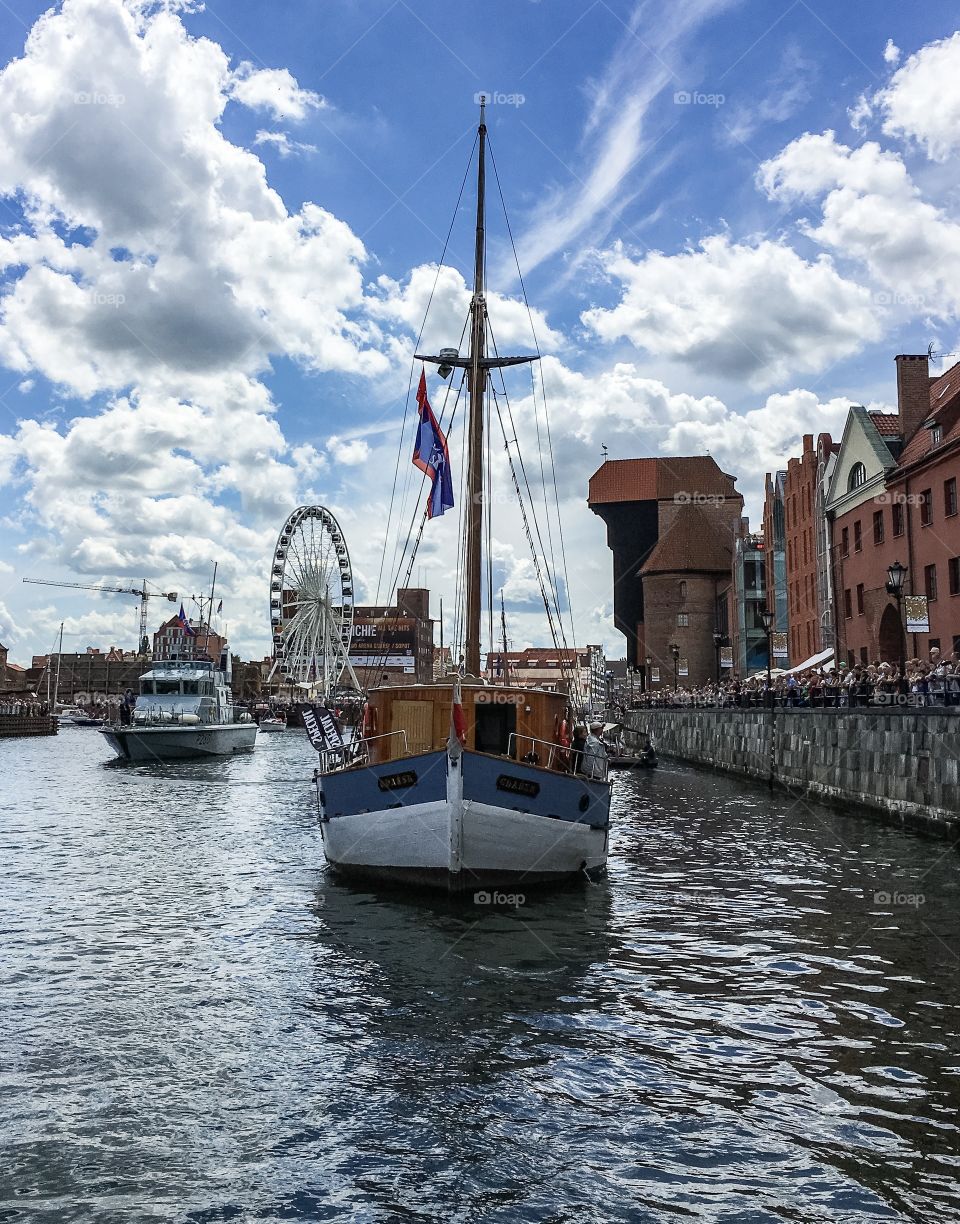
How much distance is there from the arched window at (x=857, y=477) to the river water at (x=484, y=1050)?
34279mm

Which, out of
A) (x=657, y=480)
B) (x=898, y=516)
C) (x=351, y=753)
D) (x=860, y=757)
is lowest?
(x=860, y=757)

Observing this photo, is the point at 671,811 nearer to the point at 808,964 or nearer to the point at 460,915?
the point at 460,915

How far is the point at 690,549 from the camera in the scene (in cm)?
10050

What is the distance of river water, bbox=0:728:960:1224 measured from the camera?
22.6 feet

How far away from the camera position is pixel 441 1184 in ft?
22.7

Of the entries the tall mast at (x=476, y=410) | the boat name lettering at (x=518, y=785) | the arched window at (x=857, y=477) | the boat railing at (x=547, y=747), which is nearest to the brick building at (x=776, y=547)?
the arched window at (x=857, y=477)

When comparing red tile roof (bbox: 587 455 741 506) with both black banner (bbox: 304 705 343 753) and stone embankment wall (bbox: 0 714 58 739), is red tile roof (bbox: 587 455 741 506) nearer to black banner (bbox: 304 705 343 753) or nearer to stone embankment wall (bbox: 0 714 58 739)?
stone embankment wall (bbox: 0 714 58 739)

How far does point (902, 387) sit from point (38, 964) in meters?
44.0

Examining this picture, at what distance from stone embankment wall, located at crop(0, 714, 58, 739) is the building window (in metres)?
82.8

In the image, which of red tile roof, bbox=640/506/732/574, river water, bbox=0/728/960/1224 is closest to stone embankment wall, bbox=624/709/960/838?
river water, bbox=0/728/960/1224

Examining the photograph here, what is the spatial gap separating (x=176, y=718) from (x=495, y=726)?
130ft

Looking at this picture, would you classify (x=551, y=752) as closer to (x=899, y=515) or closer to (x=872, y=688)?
(x=872, y=688)

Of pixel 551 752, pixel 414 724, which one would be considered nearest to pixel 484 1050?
pixel 414 724

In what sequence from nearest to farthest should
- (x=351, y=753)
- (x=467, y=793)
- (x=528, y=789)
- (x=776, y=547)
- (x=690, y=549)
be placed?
(x=467, y=793) → (x=528, y=789) → (x=351, y=753) → (x=776, y=547) → (x=690, y=549)
